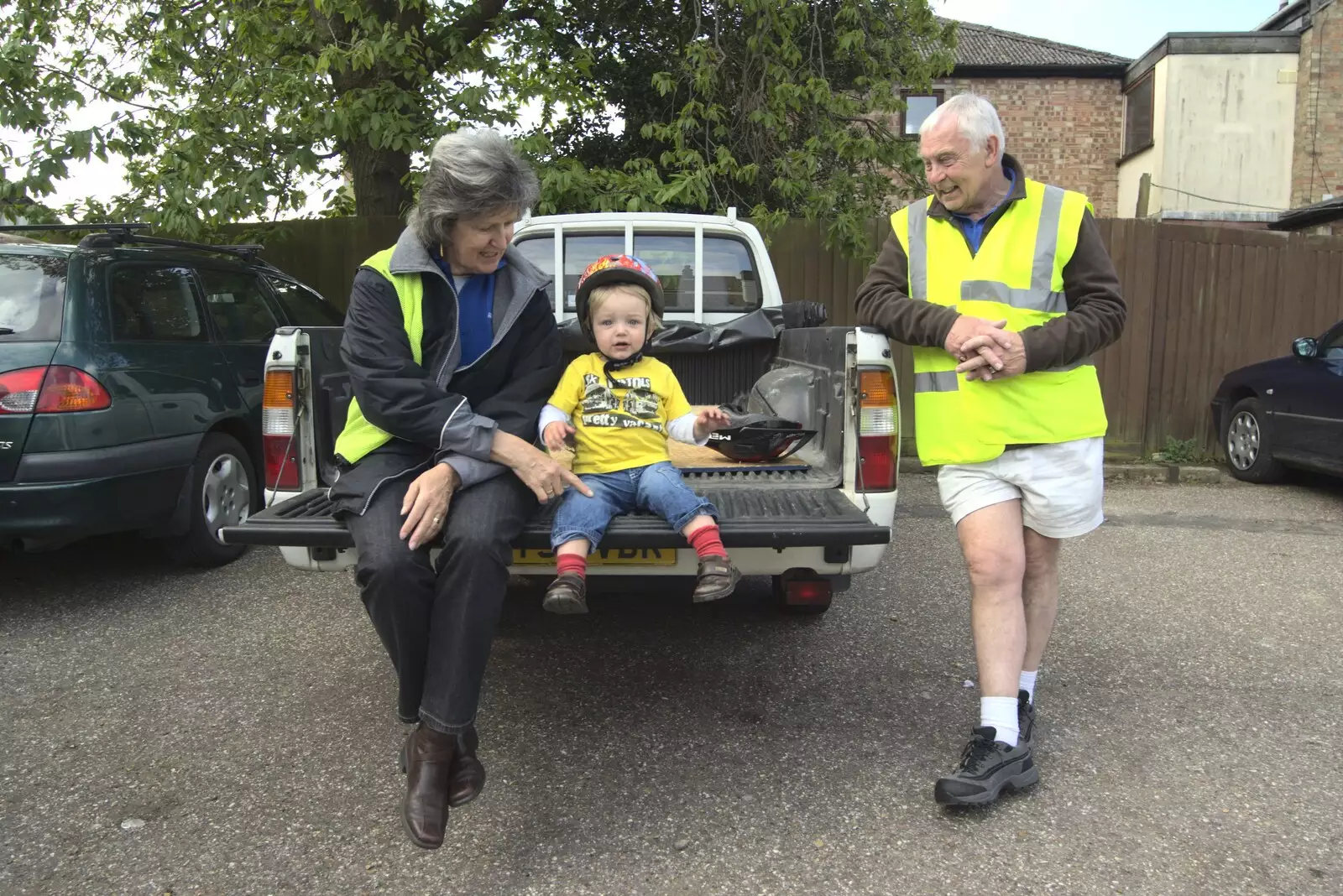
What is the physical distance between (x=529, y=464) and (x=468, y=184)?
79cm

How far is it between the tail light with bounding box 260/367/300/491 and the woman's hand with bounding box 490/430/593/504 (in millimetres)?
1027

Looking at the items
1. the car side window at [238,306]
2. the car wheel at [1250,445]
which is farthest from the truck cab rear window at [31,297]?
the car wheel at [1250,445]

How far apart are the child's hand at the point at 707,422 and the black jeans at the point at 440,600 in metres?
0.73

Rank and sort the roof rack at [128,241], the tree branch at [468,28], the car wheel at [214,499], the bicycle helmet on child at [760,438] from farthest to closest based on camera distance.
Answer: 1. the tree branch at [468,28]
2. the car wheel at [214,499]
3. the roof rack at [128,241]
4. the bicycle helmet on child at [760,438]

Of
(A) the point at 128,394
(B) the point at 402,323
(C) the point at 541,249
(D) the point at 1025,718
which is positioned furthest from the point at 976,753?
(A) the point at 128,394

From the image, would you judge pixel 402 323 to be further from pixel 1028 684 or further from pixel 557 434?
pixel 1028 684

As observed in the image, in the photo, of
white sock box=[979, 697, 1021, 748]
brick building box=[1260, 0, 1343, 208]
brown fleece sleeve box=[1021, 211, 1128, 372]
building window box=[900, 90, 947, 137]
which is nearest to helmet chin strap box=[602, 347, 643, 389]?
brown fleece sleeve box=[1021, 211, 1128, 372]

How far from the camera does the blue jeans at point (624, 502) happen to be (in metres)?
2.76

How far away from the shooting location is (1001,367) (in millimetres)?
2623

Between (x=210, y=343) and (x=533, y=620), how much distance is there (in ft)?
7.85

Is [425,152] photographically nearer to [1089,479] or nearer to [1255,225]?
[1089,479]

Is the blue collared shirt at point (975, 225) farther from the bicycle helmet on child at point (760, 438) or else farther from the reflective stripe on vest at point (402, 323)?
the reflective stripe on vest at point (402, 323)

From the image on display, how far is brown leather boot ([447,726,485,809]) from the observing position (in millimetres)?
2396

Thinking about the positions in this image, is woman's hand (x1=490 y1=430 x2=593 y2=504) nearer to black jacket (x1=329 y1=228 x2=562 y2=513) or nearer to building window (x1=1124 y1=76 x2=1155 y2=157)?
black jacket (x1=329 y1=228 x2=562 y2=513)
